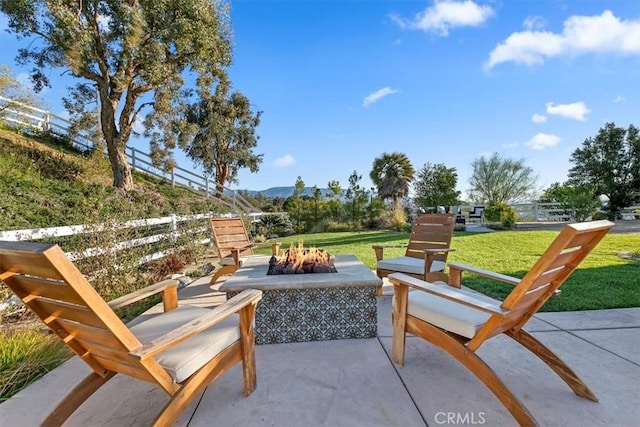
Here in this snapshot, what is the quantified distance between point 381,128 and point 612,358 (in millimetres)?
14498

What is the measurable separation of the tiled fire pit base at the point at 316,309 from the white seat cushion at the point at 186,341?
0.73 metres

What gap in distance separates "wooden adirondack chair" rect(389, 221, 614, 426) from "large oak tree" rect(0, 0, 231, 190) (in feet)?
28.9

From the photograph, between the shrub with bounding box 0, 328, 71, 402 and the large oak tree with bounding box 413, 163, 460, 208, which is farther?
the large oak tree with bounding box 413, 163, 460, 208

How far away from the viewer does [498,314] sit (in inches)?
64.4

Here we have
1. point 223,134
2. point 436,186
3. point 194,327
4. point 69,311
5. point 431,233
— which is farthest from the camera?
point 436,186

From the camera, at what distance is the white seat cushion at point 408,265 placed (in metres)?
3.64

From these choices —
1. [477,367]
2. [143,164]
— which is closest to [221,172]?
[143,164]

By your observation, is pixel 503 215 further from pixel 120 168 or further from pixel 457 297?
pixel 120 168

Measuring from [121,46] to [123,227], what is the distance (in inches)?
224

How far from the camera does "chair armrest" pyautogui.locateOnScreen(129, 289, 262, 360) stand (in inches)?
52.4

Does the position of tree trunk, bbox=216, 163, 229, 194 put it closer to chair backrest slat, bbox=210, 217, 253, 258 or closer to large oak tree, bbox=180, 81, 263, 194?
large oak tree, bbox=180, 81, 263, 194

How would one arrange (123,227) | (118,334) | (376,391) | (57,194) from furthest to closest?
(57,194), (123,227), (376,391), (118,334)

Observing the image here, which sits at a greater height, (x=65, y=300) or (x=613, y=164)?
(x=613, y=164)

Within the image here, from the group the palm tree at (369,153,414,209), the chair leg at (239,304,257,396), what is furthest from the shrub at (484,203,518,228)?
the chair leg at (239,304,257,396)
